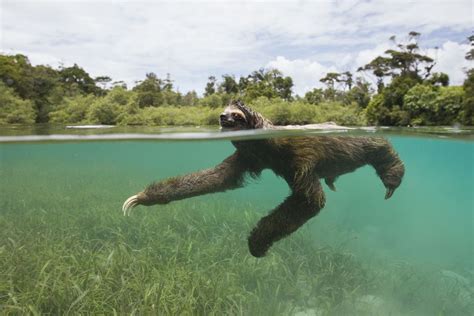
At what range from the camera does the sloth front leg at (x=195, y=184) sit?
412 centimetres

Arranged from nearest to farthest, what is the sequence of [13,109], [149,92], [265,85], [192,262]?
[192,262], [13,109], [265,85], [149,92]

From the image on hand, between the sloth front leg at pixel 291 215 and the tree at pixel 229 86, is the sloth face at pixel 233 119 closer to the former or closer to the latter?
the sloth front leg at pixel 291 215

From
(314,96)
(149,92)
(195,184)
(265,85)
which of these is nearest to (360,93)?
(314,96)

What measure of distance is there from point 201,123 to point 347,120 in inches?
252

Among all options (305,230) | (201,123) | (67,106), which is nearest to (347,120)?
(201,123)

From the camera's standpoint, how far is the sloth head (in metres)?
3.54

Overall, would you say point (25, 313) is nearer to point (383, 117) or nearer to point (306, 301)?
point (306, 301)

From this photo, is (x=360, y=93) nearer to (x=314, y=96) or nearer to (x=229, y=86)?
(x=314, y=96)

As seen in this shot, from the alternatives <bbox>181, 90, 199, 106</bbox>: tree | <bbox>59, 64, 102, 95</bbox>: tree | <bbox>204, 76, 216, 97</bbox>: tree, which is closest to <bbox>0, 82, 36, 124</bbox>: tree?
<bbox>59, 64, 102, 95</bbox>: tree

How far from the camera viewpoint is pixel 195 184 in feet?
13.5

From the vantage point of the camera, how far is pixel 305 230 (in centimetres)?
862

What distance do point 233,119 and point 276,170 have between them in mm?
918

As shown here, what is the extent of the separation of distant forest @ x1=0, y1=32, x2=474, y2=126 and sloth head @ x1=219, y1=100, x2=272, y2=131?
7.23 m

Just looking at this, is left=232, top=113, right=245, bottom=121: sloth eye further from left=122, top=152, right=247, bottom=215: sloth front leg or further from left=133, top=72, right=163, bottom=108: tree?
left=133, top=72, right=163, bottom=108: tree
